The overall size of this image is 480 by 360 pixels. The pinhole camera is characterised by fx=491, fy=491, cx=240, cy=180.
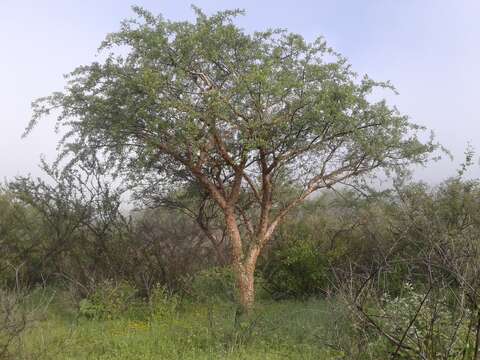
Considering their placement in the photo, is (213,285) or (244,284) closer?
(244,284)

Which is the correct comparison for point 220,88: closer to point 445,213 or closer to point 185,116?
point 185,116

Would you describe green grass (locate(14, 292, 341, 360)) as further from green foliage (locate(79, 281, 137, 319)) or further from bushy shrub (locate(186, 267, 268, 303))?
bushy shrub (locate(186, 267, 268, 303))

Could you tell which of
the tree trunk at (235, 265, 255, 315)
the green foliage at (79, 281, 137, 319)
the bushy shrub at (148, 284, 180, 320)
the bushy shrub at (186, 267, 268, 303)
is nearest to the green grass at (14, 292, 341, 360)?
the bushy shrub at (148, 284, 180, 320)

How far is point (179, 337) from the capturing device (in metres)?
8.03

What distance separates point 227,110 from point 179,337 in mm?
4238

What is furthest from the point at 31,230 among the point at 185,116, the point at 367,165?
the point at 367,165

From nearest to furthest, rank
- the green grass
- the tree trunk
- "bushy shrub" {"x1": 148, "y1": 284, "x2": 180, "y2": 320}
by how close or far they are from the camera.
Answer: the green grass
"bushy shrub" {"x1": 148, "y1": 284, "x2": 180, "y2": 320}
the tree trunk

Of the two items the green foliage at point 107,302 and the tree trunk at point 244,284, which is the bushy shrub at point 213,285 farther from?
the green foliage at point 107,302

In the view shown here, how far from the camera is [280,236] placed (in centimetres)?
1404

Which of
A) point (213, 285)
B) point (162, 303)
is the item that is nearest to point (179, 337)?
point (162, 303)

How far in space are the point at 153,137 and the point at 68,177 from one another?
11.8 feet

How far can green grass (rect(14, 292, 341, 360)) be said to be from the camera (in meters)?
7.17

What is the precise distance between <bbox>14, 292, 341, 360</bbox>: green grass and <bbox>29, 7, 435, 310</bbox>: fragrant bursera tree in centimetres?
156

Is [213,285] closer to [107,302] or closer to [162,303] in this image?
[162,303]
